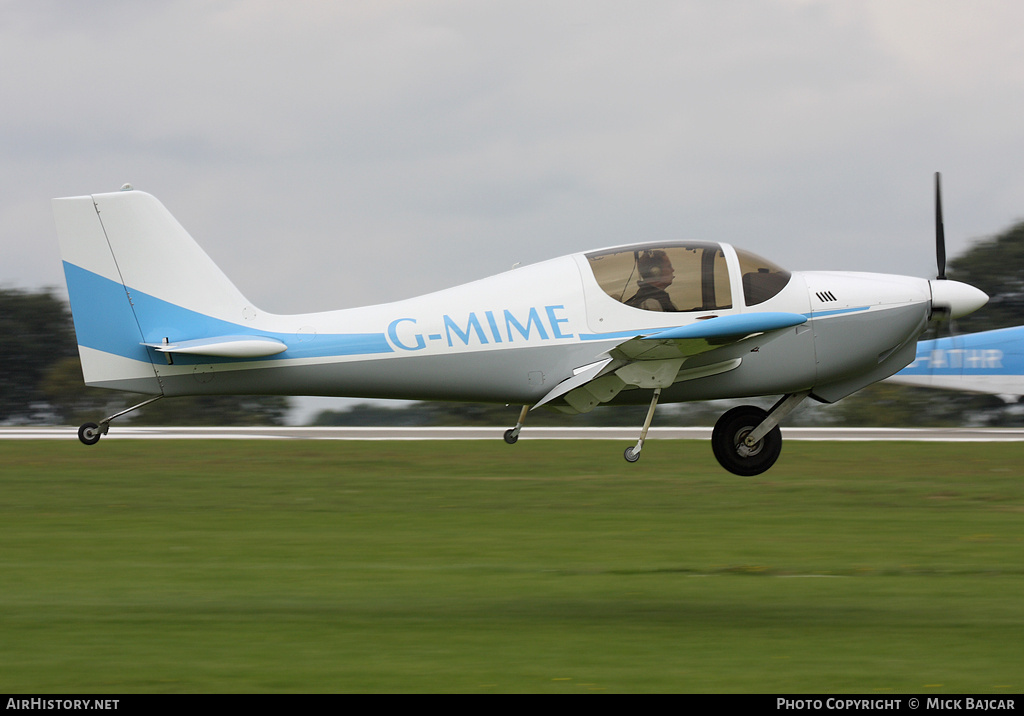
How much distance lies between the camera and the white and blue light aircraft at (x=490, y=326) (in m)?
12.4

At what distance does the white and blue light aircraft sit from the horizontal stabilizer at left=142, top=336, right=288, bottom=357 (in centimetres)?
2

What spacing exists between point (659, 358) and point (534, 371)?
4.42ft

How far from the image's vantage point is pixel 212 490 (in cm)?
1750

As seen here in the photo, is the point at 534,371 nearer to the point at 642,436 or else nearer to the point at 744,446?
the point at 642,436

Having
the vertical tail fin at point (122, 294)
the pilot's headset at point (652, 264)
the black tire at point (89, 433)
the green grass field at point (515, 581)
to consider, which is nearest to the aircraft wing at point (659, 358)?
the pilot's headset at point (652, 264)

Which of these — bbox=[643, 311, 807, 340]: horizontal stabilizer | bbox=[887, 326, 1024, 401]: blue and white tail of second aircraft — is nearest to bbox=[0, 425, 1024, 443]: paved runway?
bbox=[887, 326, 1024, 401]: blue and white tail of second aircraft

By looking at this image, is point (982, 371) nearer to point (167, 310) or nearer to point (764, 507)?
point (764, 507)

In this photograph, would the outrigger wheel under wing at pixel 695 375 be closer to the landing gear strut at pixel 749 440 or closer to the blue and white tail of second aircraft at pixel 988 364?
the landing gear strut at pixel 749 440

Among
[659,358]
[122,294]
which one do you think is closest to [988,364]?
[659,358]

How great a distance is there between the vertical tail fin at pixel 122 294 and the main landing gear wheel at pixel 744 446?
5.41m

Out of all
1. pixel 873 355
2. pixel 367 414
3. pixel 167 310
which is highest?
pixel 167 310

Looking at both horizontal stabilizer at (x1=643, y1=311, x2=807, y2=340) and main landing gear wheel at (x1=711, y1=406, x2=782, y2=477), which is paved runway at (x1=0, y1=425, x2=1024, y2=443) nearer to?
main landing gear wheel at (x1=711, y1=406, x2=782, y2=477)

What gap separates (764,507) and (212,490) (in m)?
7.92
